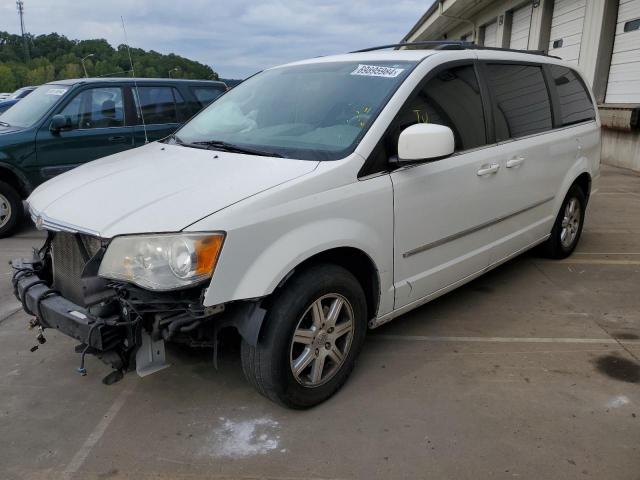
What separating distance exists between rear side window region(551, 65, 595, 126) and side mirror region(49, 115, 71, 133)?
219 inches

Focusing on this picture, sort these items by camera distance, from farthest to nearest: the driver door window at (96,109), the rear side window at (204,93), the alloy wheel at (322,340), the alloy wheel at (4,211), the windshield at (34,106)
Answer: the rear side window at (204,93)
the driver door window at (96,109)
the windshield at (34,106)
the alloy wheel at (4,211)
the alloy wheel at (322,340)

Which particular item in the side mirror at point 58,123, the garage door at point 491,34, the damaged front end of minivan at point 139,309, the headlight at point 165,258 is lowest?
the damaged front end of minivan at point 139,309

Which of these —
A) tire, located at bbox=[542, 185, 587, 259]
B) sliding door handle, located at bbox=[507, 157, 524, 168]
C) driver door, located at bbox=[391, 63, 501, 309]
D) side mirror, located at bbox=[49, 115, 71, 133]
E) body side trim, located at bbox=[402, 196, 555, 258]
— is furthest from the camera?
side mirror, located at bbox=[49, 115, 71, 133]

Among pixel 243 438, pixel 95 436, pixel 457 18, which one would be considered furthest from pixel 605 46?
pixel 457 18

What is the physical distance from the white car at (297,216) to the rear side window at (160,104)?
383cm

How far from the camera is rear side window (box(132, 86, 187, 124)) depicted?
7.53m

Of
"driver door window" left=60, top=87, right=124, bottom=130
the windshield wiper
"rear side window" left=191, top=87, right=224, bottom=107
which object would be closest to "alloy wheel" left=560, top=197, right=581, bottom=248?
the windshield wiper

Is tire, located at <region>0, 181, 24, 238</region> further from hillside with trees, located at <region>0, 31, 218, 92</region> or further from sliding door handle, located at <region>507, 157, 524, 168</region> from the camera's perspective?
sliding door handle, located at <region>507, 157, 524, 168</region>

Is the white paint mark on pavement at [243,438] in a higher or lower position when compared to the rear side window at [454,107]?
lower

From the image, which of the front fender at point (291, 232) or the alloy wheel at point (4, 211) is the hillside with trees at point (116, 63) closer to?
the alloy wheel at point (4, 211)

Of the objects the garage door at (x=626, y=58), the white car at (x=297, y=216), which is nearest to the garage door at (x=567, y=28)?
the garage door at (x=626, y=58)

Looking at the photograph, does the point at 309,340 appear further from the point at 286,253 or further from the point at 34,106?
the point at 34,106

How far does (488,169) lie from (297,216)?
1.71 meters

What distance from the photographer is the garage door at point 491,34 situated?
67.5ft
